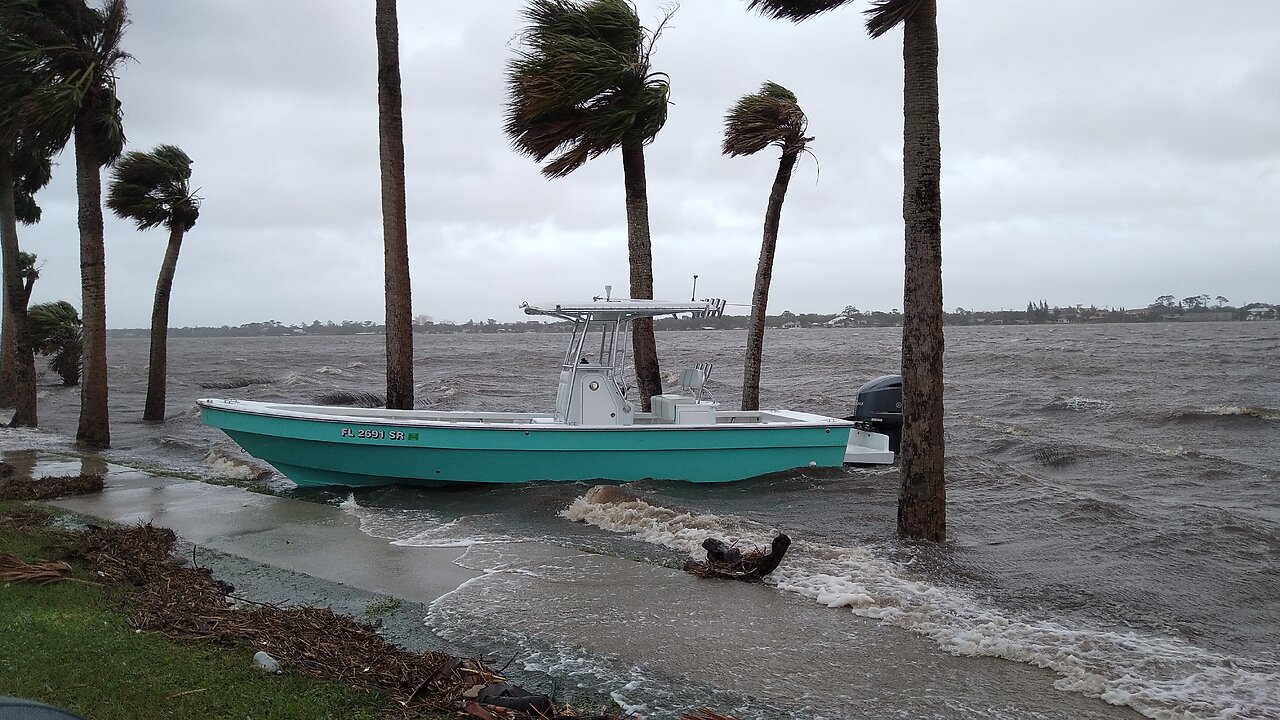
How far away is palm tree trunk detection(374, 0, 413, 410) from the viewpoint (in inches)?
502

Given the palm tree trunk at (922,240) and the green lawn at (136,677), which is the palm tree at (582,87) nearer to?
the palm tree trunk at (922,240)

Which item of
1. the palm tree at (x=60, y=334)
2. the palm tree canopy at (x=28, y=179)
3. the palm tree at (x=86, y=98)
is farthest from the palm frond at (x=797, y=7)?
the palm tree at (x=60, y=334)

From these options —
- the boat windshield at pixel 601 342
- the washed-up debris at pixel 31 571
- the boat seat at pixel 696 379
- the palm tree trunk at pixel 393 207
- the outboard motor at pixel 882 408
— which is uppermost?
the palm tree trunk at pixel 393 207

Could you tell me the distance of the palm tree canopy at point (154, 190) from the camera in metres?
17.9

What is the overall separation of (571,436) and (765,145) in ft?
20.3

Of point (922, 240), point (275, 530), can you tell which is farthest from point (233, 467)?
point (922, 240)

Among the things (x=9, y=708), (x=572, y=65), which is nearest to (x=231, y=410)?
(x=572, y=65)

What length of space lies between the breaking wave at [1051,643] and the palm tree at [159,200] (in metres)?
14.8

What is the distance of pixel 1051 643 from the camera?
5957 millimetres

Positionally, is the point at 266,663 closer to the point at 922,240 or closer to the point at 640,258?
the point at 922,240

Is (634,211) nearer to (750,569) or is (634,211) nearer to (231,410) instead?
(231,410)

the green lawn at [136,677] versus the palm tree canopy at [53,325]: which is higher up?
the palm tree canopy at [53,325]

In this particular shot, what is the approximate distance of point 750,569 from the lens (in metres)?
7.29

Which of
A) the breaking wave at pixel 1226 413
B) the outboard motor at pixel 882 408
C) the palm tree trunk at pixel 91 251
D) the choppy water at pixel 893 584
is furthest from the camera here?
the breaking wave at pixel 1226 413
